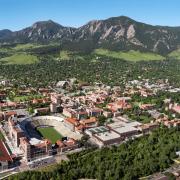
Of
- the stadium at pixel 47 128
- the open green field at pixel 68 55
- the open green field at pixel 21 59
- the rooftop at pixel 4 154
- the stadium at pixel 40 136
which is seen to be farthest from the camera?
the open green field at pixel 68 55

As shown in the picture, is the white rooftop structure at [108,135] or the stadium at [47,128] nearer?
the white rooftop structure at [108,135]

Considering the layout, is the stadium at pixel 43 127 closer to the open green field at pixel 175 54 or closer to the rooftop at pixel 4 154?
the rooftop at pixel 4 154

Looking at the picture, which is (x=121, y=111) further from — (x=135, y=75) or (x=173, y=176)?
(x=135, y=75)

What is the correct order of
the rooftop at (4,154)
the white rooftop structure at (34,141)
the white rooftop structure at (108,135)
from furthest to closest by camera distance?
the white rooftop structure at (108,135) → the white rooftop structure at (34,141) → the rooftop at (4,154)

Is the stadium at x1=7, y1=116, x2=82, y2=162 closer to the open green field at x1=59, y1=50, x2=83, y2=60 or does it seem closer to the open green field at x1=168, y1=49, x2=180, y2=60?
the open green field at x1=59, y1=50, x2=83, y2=60

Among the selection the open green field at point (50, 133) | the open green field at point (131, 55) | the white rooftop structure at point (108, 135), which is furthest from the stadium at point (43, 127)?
the open green field at point (131, 55)

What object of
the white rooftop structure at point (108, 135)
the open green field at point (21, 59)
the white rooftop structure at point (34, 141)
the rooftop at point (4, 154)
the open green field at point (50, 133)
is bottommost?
the open green field at point (50, 133)

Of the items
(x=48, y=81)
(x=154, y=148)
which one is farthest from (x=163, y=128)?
(x=48, y=81)
